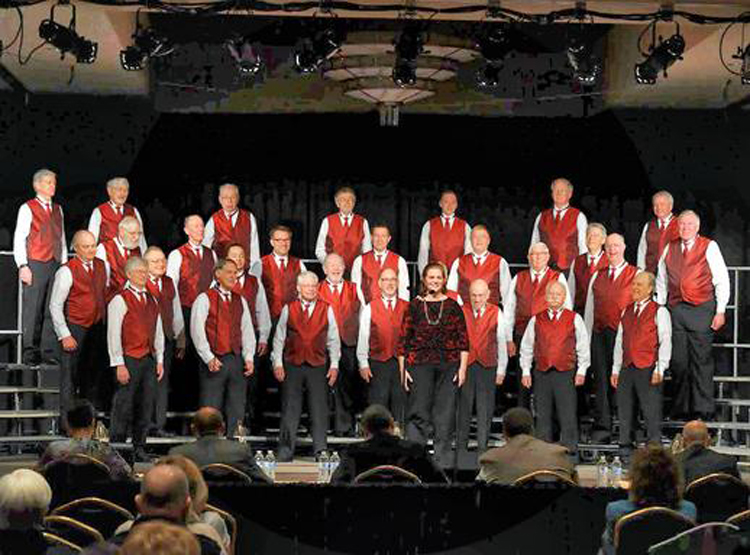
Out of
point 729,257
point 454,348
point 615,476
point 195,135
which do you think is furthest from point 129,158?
point 615,476

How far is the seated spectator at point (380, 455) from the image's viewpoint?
801 cm

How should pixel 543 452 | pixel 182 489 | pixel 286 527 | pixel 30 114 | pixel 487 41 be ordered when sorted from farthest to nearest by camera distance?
pixel 30 114
pixel 487 41
pixel 543 452
pixel 286 527
pixel 182 489

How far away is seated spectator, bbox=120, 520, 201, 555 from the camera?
407cm

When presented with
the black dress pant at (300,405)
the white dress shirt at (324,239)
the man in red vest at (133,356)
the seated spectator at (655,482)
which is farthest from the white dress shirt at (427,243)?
the seated spectator at (655,482)

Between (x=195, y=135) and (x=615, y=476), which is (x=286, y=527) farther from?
(x=195, y=135)

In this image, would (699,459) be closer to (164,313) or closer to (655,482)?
(655,482)

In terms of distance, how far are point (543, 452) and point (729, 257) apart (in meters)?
7.05

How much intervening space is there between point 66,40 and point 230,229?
8.19 ft

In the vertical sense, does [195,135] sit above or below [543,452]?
above

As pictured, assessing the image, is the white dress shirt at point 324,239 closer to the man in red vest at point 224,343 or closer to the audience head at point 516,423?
the man in red vest at point 224,343

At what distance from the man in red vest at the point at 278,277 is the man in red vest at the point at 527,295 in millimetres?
1559

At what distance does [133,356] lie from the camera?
450 inches

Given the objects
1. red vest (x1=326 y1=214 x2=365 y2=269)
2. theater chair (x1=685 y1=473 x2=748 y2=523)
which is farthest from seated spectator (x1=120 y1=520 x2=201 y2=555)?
red vest (x1=326 y1=214 x2=365 y2=269)

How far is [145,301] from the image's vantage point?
1156 cm
